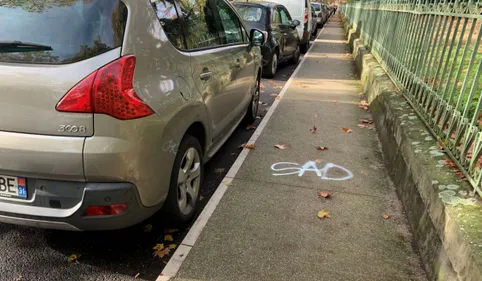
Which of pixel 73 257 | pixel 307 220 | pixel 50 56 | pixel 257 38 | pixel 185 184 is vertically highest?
pixel 50 56

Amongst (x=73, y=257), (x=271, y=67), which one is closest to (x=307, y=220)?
(x=73, y=257)

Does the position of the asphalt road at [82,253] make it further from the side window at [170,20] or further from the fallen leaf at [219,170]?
the side window at [170,20]

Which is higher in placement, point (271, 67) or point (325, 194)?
point (271, 67)

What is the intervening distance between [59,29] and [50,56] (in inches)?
6.8

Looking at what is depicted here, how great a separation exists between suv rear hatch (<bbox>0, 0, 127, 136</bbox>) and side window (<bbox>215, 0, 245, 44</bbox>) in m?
2.06

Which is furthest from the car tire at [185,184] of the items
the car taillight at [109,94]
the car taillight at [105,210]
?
the car taillight at [109,94]

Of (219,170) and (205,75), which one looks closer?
(205,75)

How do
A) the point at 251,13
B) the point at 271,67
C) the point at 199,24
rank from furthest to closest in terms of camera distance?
the point at 271,67 < the point at 251,13 < the point at 199,24

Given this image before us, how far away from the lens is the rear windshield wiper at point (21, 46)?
2.27 meters

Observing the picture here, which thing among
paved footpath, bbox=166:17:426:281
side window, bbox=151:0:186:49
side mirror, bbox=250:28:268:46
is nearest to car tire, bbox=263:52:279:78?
side mirror, bbox=250:28:268:46

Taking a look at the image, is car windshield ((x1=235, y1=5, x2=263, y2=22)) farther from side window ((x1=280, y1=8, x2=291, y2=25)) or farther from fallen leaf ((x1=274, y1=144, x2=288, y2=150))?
fallen leaf ((x1=274, y1=144, x2=288, y2=150))

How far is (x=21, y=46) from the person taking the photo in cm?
229

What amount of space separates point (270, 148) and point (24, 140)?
3231 mm

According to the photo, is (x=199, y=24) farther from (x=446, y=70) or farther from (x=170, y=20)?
(x=446, y=70)
